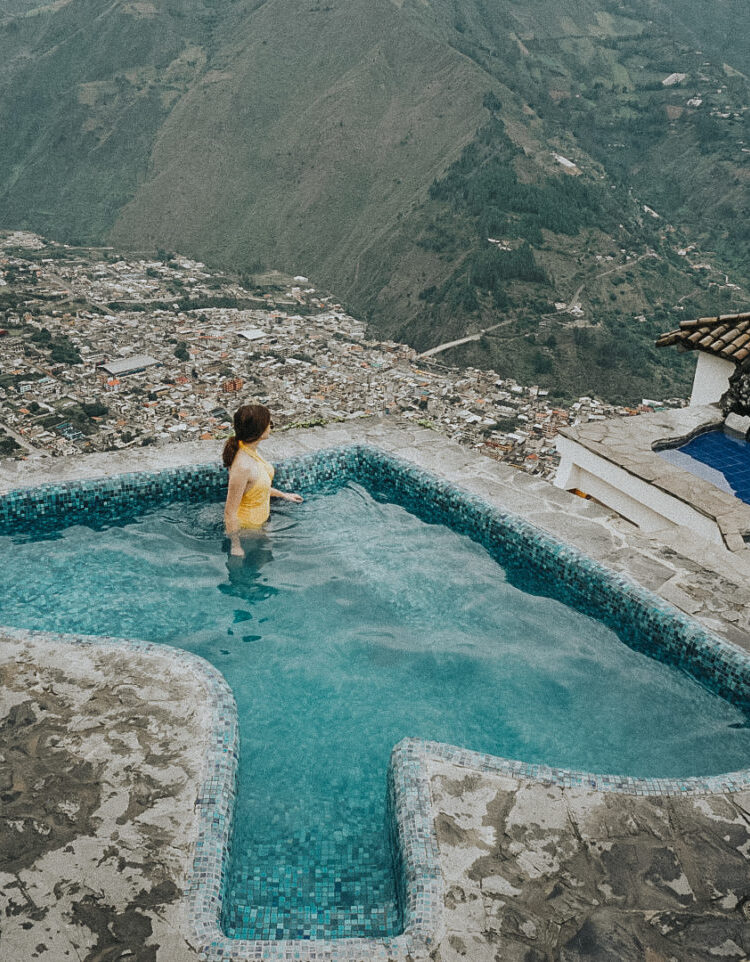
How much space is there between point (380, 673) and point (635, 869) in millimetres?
1575

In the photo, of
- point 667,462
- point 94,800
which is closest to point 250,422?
point 94,800

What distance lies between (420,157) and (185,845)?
56.7m

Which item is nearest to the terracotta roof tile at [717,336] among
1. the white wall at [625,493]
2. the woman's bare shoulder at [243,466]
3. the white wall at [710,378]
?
the white wall at [710,378]

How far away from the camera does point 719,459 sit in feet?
16.9

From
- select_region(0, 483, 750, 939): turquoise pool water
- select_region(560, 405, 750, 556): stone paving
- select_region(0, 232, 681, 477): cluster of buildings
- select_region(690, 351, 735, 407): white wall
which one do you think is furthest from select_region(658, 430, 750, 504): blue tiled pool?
select_region(0, 232, 681, 477): cluster of buildings

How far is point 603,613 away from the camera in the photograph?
12.6ft

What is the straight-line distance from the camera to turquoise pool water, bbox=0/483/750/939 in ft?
8.31

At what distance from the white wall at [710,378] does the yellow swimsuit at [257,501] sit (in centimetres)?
365

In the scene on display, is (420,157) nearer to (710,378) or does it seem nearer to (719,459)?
(710,378)

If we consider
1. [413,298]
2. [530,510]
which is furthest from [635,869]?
[413,298]

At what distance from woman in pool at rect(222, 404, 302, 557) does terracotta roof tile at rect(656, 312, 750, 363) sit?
138 inches

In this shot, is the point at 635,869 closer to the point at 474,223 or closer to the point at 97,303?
the point at 97,303

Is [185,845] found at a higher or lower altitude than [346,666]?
higher

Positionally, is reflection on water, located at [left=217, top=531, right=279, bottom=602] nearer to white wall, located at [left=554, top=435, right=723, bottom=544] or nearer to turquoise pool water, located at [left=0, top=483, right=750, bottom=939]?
turquoise pool water, located at [left=0, top=483, right=750, bottom=939]
